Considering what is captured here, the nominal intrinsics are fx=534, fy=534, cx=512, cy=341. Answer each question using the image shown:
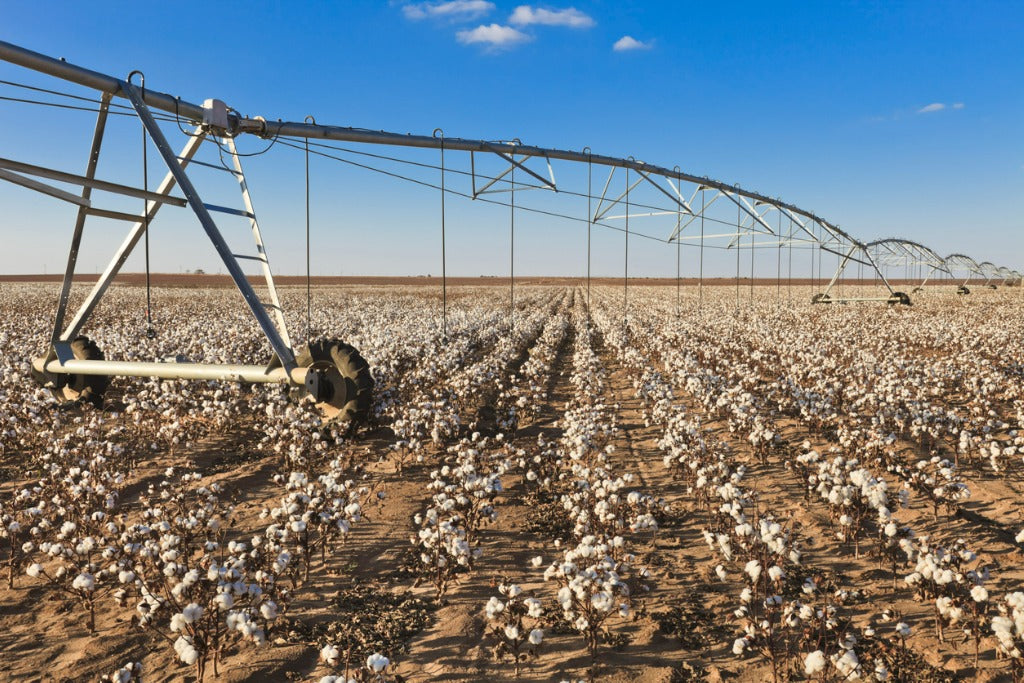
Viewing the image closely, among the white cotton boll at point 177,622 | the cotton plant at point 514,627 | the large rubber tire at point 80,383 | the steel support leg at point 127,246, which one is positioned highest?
the steel support leg at point 127,246

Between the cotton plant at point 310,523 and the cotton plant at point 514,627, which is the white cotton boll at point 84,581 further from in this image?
the cotton plant at point 514,627

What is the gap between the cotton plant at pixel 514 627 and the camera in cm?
430

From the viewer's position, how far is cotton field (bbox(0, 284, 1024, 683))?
441cm

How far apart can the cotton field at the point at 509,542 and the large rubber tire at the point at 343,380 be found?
42 centimetres

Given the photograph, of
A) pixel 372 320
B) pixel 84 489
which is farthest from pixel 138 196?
pixel 372 320

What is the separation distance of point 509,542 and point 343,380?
284 centimetres

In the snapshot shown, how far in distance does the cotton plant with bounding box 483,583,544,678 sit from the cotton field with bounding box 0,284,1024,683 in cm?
3

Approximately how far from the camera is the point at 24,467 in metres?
8.80

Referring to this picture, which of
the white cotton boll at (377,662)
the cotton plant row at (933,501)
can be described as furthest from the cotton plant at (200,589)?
the cotton plant row at (933,501)

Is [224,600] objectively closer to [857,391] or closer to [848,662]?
[848,662]

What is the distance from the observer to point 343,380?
5.63 m

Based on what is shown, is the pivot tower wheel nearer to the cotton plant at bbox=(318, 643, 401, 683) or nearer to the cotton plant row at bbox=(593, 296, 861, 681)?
the cotton plant at bbox=(318, 643, 401, 683)

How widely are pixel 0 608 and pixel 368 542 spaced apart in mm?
3451

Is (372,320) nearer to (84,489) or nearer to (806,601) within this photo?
(84,489)
